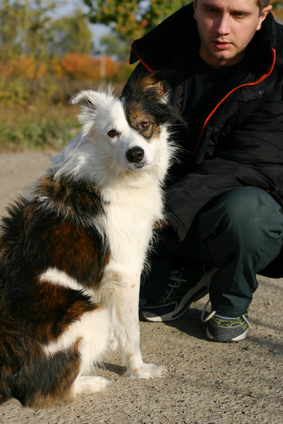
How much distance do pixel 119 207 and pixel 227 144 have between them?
1.11 meters

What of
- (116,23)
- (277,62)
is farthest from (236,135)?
(116,23)

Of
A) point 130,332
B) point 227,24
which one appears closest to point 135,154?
point 130,332

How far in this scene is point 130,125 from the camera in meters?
2.60

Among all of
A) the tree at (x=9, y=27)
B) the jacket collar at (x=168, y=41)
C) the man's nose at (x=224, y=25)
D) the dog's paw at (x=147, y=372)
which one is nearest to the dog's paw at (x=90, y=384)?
the dog's paw at (x=147, y=372)

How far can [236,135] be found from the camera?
303 centimetres

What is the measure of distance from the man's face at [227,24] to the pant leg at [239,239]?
1040 mm

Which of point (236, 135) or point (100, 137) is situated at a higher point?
point (100, 137)

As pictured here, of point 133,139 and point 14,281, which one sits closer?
point 14,281

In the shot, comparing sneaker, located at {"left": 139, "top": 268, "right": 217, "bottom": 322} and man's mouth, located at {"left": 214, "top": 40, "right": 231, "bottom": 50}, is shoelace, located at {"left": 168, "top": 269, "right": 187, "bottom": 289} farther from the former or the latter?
man's mouth, located at {"left": 214, "top": 40, "right": 231, "bottom": 50}

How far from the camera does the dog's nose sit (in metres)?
2.44

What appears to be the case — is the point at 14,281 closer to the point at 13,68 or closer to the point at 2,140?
the point at 2,140

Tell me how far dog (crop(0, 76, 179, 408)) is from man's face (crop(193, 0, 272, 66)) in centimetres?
56

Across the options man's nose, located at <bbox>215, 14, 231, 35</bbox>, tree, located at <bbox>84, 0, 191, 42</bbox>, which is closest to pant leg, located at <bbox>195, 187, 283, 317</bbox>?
man's nose, located at <bbox>215, 14, 231, 35</bbox>

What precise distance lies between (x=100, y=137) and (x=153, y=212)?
0.61 meters
